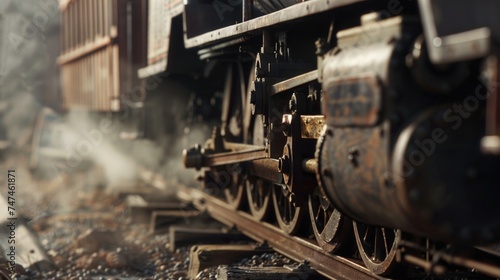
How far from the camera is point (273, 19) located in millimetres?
4527

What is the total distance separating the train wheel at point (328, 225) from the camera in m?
4.87

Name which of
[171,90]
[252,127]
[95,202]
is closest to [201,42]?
[252,127]

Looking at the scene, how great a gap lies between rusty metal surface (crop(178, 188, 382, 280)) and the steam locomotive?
81 mm

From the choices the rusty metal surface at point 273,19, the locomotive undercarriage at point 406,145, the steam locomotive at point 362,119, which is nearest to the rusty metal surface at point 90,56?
the steam locomotive at point 362,119

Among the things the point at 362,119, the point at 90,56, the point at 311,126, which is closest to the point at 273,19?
the point at 311,126

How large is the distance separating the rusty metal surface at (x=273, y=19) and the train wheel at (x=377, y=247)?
1.25 m

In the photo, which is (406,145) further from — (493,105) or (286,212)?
(286,212)

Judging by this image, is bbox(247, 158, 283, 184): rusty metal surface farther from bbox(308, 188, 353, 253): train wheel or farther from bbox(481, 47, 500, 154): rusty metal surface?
bbox(481, 47, 500, 154): rusty metal surface

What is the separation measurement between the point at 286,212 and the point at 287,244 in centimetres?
34

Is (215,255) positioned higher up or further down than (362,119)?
further down

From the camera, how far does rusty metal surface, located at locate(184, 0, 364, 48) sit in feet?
12.1

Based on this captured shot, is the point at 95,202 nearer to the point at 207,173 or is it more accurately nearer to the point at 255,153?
the point at 207,173

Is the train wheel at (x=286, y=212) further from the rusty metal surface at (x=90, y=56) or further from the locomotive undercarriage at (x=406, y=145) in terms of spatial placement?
the rusty metal surface at (x=90, y=56)

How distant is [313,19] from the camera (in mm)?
4273
